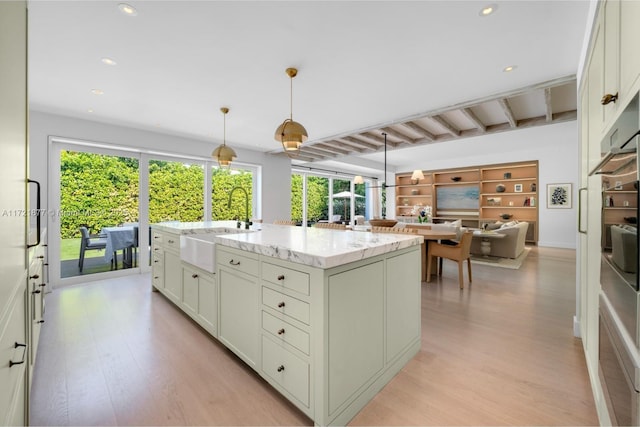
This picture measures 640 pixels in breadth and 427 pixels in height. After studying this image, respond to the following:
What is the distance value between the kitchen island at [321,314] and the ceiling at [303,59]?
164 cm

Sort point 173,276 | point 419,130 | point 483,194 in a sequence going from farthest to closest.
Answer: point 483,194, point 419,130, point 173,276

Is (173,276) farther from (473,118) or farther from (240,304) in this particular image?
(473,118)

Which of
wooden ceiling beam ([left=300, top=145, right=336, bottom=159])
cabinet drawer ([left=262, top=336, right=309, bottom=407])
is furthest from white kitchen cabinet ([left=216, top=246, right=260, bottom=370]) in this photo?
wooden ceiling beam ([left=300, top=145, right=336, bottom=159])

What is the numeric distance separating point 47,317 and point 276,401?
9.56ft

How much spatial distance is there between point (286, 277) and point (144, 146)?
15.0ft

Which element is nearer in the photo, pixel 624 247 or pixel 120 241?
pixel 624 247

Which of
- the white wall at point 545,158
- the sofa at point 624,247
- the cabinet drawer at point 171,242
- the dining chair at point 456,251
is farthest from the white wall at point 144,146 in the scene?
the sofa at point 624,247

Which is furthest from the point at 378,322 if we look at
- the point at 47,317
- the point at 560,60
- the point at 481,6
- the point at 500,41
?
the point at 47,317

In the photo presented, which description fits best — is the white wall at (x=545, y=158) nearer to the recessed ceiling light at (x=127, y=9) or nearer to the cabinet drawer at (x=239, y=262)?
the cabinet drawer at (x=239, y=262)

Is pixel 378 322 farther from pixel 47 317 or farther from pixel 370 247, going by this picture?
pixel 47 317

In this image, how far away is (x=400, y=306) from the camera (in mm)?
1899

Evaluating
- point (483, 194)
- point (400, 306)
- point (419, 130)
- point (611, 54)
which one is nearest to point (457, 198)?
point (483, 194)

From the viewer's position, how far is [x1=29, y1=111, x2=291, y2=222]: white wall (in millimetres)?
3789

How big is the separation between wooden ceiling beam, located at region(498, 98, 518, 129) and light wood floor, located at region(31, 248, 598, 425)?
8.38ft
